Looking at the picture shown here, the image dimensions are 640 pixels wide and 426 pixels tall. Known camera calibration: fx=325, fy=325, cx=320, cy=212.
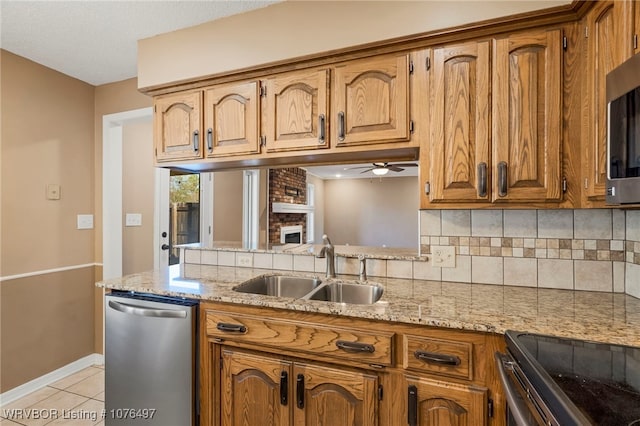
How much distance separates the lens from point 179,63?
2.07 m

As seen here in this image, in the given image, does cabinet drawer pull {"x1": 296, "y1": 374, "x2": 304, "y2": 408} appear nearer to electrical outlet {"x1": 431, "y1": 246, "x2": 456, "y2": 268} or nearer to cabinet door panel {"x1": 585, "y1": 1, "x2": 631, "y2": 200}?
electrical outlet {"x1": 431, "y1": 246, "x2": 456, "y2": 268}

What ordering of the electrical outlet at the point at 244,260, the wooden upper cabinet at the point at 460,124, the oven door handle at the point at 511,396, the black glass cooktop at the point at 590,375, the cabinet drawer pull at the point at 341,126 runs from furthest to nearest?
the electrical outlet at the point at 244,260 → the cabinet drawer pull at the point at 341,126 → the wooden upper cabinet at the point at 460,124 → the oven door handle at the point at 511,396 → the black glass cooktop at the point at 590,375

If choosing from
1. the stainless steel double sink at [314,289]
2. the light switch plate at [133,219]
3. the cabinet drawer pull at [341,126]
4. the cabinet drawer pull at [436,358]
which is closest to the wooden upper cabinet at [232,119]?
the cabinet drawer pull at [341,126]

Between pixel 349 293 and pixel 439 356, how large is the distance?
67cm

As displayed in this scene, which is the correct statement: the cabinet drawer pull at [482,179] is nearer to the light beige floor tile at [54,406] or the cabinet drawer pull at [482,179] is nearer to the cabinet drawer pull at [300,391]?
the cabinet drawer pull at [300,391]

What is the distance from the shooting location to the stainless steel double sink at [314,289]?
1.75 metres

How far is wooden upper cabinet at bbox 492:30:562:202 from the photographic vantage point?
1411mm

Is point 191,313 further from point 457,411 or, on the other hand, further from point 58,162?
point 58,162

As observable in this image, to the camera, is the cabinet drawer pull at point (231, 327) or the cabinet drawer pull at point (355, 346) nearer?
the cabinet drawer pull at point (355, 346)

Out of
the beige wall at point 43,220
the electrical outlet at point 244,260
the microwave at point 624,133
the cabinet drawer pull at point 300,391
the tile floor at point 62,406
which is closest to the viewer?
the microwave at point 624,133

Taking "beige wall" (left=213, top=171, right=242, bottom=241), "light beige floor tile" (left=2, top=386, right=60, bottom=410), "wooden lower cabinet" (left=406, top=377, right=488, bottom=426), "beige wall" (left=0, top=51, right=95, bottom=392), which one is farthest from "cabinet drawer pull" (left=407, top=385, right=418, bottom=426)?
"beige wall" (left=0, top=51, right=95, bottom=392)

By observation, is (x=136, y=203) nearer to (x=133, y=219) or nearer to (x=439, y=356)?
(x=133, y=219)

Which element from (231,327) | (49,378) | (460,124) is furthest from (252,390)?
(49,378)

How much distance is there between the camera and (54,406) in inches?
90.3
